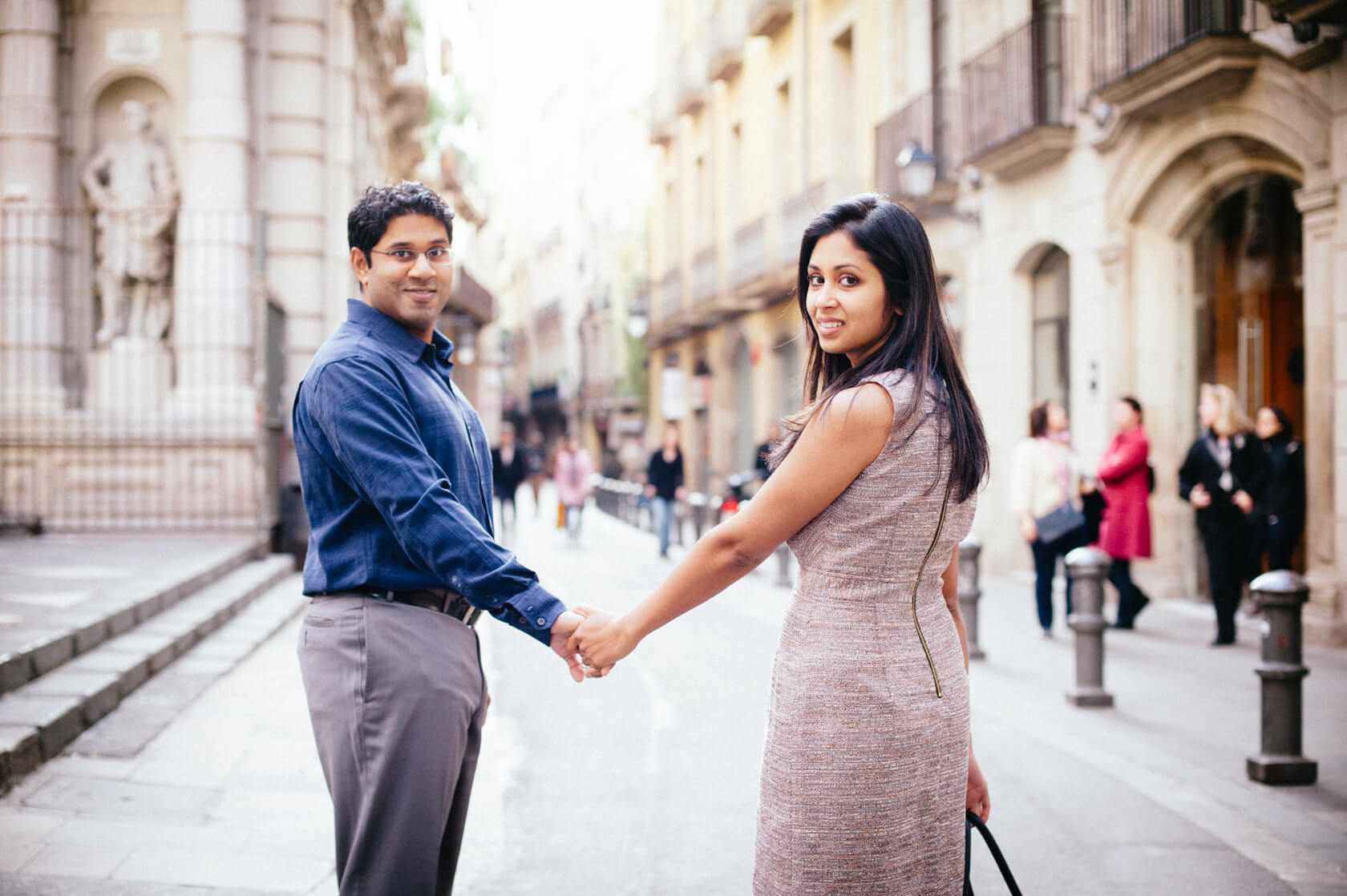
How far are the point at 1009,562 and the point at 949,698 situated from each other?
13.5m

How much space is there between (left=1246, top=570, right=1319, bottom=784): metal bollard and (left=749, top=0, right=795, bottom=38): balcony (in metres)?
18.9

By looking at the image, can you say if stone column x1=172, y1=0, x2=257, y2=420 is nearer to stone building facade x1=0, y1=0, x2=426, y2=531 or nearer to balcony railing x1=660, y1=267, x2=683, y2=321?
stone building facade x1=0, y1=0, x2=426, y2=531

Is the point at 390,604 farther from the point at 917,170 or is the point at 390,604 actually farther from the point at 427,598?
the point at 917,170

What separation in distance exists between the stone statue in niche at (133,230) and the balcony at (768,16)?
Result: 1254cm

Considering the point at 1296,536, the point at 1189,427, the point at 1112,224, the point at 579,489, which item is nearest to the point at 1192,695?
the point at 1296,536

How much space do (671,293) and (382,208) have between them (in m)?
29.7

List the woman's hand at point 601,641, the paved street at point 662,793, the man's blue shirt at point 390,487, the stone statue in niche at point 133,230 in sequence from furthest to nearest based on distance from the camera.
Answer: the stone statue in niche at point 133,230, the paved street at point 662,793, the woman's hand at point 601,641, the man's blue shirt at point 390,487

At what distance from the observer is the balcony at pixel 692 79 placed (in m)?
29.2

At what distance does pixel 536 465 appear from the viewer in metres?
39.2

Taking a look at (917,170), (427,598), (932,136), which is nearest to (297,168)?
(917,170)

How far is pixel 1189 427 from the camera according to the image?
12.9m

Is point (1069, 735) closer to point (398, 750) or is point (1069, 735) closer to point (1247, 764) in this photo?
point (1247, 764)

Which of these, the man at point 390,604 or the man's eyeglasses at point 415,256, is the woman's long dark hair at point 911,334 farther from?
the man's eyeglasses at point 415,256

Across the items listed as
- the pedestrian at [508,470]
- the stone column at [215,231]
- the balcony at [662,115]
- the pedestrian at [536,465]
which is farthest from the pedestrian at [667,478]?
the balcony at [662,115]
